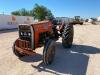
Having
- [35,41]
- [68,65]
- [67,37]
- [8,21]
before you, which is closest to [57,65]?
[68,65]

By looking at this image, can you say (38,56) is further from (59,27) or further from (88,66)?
(59,27)

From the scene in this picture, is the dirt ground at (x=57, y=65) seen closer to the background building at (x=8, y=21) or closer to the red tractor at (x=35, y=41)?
the red tractor at (x=35, y=41)

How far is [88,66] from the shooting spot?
7.00m

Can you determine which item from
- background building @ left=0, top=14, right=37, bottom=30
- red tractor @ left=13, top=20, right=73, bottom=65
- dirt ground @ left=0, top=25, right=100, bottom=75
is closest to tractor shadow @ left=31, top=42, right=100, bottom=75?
dirt ground @ left=0, top=25, right=100, bottom=75

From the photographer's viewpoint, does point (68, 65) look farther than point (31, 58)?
No

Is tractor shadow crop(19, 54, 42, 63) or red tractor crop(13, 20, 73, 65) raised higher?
red tractor crop(13, 20, 73, 65)

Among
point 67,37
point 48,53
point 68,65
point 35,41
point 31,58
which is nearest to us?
point 48,53

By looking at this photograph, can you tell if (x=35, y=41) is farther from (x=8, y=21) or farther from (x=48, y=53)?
(x=8, y=21)

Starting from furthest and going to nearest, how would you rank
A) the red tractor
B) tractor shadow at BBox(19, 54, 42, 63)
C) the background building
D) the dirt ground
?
the background building, tractor shadow at BBox(19, 54, 42, 63), the red tractor, the dirt ground

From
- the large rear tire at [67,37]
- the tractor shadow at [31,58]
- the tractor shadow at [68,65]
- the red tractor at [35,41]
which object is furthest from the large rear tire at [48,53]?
the large rear tire at [67,37]

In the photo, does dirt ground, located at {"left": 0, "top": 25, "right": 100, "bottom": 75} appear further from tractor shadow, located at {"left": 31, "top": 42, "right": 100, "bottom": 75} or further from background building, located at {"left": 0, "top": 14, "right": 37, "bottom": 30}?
background building, located at {"left": 0, "top": 14, "right": 37, "bottom": 30}

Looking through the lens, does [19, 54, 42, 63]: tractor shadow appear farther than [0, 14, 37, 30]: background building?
No

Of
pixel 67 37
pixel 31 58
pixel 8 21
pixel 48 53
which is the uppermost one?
pixel 67 37

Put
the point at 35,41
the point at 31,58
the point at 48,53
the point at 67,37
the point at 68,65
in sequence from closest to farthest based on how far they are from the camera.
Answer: the point at 48,53
the point at 68,65
the point at 35,41
the point at 31,58
the point at 67,37
